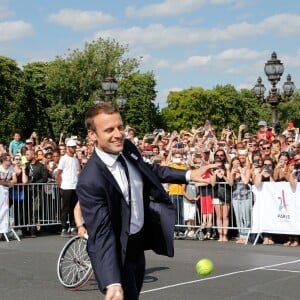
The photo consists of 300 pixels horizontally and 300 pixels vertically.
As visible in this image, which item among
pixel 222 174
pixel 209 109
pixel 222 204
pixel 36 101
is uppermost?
pixel 209 109

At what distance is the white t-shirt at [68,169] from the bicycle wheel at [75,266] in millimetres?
6149

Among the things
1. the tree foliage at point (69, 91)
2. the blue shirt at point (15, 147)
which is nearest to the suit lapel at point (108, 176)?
the blue shirt at point (15, 147)

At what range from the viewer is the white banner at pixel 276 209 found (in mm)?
13383

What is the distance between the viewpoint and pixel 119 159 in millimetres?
4242

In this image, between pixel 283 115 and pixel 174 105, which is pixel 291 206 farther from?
pixel 283 115

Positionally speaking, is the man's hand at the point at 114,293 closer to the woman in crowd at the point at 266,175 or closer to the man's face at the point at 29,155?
the woman in crowd at the point at 266,175

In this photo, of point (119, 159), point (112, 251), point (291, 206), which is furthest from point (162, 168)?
point (291, 206)

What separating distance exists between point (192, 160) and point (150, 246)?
997 cm

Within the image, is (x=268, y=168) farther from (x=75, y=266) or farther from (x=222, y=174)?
(x=75, y=266)

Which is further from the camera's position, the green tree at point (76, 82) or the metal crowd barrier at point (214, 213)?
the green tree at point (76, 82)

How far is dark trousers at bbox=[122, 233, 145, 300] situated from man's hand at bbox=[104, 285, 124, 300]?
1.16 ft

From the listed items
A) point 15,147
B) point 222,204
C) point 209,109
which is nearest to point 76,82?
point 209,109

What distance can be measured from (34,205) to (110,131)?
12340 mm

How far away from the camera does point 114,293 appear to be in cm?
Result: 385
